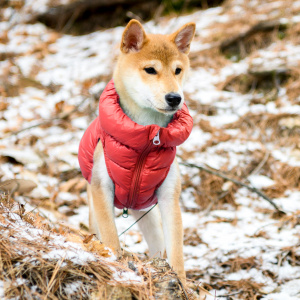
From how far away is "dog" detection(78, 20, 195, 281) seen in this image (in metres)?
2.49

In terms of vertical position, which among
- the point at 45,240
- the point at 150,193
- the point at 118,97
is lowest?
the point at 150,193

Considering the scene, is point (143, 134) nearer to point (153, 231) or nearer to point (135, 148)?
point (135, 148)

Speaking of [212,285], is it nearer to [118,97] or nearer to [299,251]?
[299,251]

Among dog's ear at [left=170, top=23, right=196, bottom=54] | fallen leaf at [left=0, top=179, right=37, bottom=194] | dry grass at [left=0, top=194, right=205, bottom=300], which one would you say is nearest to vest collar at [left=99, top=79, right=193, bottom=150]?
dog's ear at [left=170, top=23, right=196, bottom=54]

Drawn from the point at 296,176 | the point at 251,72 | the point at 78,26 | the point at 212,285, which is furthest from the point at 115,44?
the point at 212,285

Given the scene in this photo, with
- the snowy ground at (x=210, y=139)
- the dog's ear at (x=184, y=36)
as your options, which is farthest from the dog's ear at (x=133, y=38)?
the snowy ground at (x=210, y=139)

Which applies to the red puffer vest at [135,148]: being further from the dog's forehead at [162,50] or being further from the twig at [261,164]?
the twig at [261,164]

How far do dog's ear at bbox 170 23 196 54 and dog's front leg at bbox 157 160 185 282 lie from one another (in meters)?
0.91

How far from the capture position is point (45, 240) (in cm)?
193

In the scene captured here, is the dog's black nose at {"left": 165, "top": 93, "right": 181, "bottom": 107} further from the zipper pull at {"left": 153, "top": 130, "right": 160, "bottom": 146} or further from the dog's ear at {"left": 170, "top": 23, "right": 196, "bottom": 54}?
the dog's ear at {"left": 170, "top": 23, "right": 196, "bottom": 54}

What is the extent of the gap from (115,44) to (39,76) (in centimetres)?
167

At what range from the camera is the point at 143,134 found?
2.45 m

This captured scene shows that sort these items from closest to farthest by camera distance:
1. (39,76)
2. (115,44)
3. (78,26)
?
(39,76) → (115,44) → (78,26)

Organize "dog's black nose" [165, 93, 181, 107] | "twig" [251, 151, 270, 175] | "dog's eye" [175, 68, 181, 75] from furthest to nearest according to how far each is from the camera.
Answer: "twig" [251, 151, 270, 175], "dog's eye" [175, 68, 181, 75], "dog's black nose" [165, 93, 181, 107]
